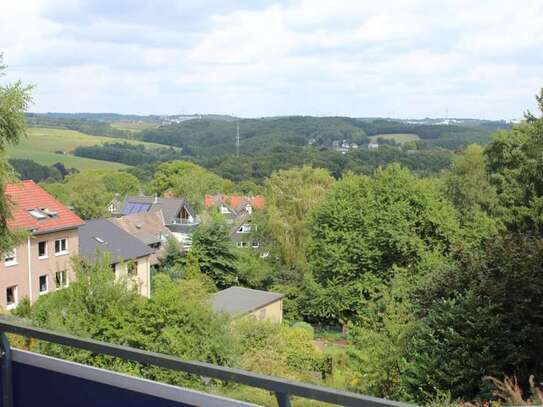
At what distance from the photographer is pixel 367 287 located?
2659 cm

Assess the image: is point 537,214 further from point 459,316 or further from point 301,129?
point 301,129

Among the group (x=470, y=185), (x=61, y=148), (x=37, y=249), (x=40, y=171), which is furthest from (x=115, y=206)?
(x=37, y=249)

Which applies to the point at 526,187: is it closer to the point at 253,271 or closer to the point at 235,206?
the point at 253,271

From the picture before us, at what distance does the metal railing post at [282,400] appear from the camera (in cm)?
180

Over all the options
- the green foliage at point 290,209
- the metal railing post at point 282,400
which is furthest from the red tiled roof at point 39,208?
the metal railing post at point 282,400

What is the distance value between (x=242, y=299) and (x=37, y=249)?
896cm

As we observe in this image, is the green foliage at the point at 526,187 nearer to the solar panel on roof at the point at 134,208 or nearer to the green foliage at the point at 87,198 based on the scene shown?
the solar panel on roof at the point at 134,208

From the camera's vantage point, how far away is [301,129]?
5507 inches

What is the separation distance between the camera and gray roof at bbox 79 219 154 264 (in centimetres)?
3048

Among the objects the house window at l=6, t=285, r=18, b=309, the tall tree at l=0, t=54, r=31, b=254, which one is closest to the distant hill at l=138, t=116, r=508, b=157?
the house window at l=6, t=285, r=18, b=309

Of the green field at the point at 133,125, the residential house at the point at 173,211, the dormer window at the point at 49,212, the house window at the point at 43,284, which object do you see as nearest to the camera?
the house window at the point at 43,284

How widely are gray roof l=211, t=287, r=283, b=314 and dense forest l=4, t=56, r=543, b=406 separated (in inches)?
46.9

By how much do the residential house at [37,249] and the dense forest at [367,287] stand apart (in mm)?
5307

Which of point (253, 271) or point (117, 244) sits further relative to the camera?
point (253, 271)
